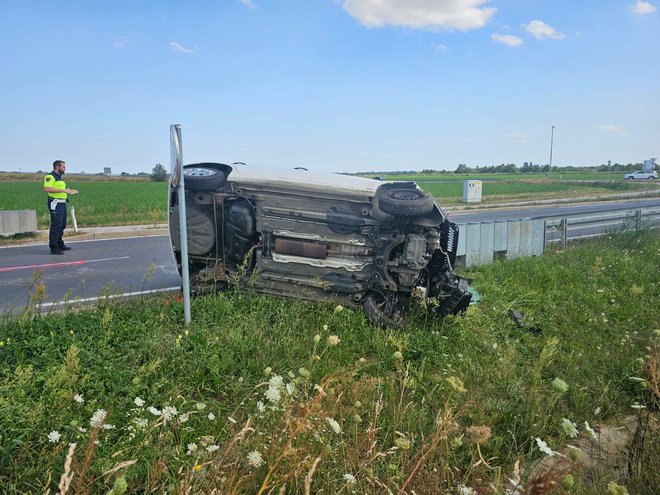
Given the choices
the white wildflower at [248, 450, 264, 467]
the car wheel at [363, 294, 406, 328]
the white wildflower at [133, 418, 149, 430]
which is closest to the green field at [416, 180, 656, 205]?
the car wheel at [363, 294, 406, 328]

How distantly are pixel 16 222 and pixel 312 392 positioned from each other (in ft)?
42.0

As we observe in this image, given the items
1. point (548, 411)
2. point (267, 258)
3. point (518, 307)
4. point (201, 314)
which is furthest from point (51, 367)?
point (518, 307)

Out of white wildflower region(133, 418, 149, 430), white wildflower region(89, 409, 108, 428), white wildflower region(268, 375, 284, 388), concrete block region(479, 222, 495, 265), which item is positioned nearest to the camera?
white wildflower region(89, 409, 108, 428)

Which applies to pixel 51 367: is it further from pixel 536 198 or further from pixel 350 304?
pixel 536 198

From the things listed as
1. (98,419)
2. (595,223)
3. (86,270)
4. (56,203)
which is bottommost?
(86,270)

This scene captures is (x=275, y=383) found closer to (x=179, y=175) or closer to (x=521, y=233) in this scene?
(x=179, y=175)

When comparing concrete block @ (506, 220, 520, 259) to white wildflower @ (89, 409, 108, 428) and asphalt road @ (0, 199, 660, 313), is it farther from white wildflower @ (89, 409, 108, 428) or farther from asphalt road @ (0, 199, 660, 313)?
white wildflower @ (89, 409, 108, 428)

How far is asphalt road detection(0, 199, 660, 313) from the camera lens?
24.9 feet

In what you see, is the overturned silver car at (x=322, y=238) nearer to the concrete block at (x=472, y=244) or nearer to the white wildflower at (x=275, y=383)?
the white wildflower at (x=275, y=383)

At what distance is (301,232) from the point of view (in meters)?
6.00

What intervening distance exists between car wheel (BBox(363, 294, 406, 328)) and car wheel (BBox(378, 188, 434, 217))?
1039mm

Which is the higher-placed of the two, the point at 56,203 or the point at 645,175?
the point at 645,175

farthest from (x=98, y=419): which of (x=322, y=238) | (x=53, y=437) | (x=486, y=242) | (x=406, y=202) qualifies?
(x=486, y=242)

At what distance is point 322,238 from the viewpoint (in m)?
5.93
